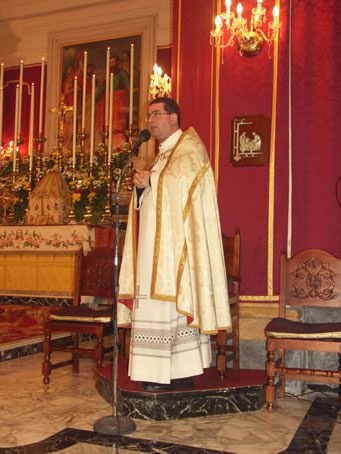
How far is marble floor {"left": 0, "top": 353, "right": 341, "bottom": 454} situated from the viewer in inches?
116

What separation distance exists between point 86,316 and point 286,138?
83.3 inches

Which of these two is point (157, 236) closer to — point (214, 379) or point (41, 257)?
point (214, 379)

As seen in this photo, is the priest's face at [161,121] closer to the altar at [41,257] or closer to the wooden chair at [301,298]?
the wooden chair at [301,298]

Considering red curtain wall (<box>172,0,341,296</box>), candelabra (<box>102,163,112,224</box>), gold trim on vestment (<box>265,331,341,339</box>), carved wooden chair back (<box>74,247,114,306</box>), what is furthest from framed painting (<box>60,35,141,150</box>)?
gold trim on vestment (<box>265,331,341,339</box>)

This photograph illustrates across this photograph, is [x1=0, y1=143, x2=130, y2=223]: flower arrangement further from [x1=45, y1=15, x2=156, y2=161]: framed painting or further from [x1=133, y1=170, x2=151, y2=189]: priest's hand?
[x1=133, y1=170, x2=151, y2=189]: priest's hand

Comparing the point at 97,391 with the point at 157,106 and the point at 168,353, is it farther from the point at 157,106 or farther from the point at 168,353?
the point at 157,106

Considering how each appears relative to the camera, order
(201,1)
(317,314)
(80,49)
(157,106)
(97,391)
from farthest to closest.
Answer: (80,49), (201,1), (317,314), (97,391), (157,106)

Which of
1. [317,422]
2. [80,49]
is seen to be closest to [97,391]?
[317,422]

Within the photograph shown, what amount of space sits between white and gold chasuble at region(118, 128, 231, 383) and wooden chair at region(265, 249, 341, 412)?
0.39 meters

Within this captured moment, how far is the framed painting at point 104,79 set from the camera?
31.5 feet

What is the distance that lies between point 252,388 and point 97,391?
115cm

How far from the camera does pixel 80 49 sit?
1013 cm

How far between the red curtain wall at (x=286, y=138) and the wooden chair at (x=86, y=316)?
112 cm

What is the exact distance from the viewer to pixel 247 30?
4.74 metres
